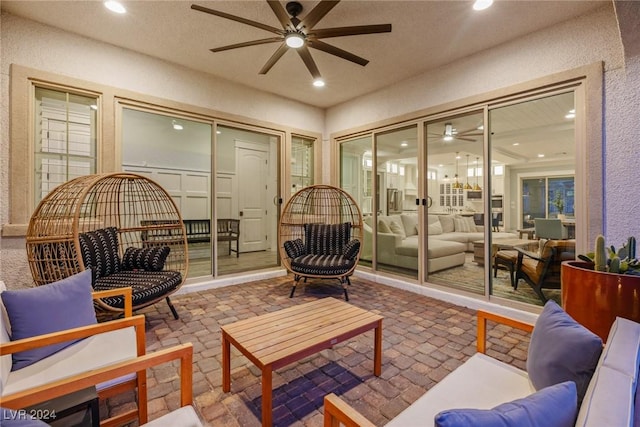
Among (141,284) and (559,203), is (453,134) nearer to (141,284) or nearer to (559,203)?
(559,203)

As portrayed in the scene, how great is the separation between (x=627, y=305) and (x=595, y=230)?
38.5 inches

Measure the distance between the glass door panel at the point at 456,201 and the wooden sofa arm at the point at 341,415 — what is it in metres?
2.89

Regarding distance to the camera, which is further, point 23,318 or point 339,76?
point 339,76

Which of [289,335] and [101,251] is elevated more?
[101,251]

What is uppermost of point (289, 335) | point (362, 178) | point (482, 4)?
point (482, 4)

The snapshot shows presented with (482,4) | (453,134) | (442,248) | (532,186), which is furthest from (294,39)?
(442,248)

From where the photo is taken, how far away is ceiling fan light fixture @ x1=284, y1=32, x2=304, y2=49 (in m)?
2.36

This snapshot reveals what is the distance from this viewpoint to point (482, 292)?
3211 mm

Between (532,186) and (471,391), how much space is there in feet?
11.0

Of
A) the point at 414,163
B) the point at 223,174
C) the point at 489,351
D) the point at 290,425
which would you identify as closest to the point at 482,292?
the point at 489,351

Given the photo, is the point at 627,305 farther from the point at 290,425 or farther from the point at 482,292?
the point at 290,425

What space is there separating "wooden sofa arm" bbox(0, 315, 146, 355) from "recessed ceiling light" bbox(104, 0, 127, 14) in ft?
8.77

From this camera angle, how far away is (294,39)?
2404 millimetres

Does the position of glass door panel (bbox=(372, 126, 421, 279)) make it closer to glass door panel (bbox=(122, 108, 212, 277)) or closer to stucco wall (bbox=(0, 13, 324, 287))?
stucco wall (bbox=(0, 13, 324, 287))
